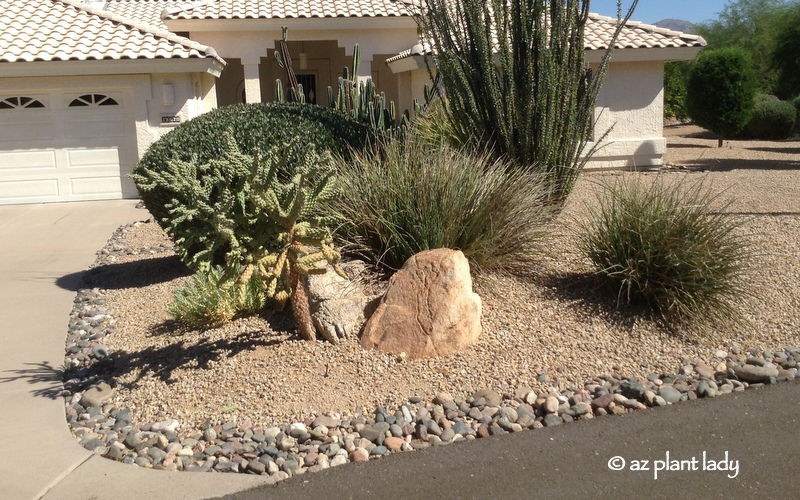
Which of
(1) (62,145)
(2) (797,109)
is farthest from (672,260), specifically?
(2) (797,109)

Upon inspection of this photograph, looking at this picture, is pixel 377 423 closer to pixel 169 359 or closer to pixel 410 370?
pixel 410 370

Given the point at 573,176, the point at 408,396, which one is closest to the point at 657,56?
the point at 573,176

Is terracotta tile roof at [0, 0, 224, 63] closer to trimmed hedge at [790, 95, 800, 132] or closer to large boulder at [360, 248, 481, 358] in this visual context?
large boulder at [360, 248, 481, 358]

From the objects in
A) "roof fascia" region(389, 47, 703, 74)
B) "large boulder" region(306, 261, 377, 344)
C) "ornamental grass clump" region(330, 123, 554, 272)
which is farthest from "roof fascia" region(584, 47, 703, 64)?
"large boulder" region(306, 261, 377, 344)

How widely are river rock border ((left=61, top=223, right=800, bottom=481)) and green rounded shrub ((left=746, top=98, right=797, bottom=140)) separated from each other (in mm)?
27676

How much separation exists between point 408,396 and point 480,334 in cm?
104

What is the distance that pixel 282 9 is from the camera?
2147 centimetres

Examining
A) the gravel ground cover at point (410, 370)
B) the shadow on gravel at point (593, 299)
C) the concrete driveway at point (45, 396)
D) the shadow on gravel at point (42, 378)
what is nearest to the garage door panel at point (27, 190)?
the concrete driveway at point (45, 396)

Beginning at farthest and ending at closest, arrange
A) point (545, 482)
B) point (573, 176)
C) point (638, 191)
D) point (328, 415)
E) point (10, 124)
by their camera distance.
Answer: point (10, 124) < point (573, 176) < point (638, 191) < point (328, 415) < point (545, 482)

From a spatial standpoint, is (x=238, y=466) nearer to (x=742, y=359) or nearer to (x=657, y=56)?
(x=742, y=359)

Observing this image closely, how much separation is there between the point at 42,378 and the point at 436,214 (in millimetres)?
3507

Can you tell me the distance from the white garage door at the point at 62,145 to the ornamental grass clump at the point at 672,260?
40.9ft

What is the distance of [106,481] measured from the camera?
16.4 ft

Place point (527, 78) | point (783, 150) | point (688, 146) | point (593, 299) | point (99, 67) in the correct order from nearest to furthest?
1. point (593, 299)
2. point (527, 78)
3. point (99, 67)
4. point (783, 150)
5. point (688, 146)
